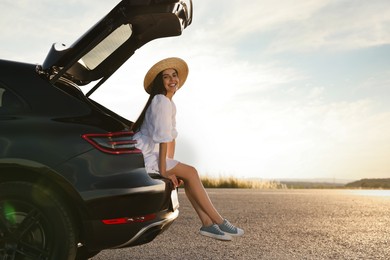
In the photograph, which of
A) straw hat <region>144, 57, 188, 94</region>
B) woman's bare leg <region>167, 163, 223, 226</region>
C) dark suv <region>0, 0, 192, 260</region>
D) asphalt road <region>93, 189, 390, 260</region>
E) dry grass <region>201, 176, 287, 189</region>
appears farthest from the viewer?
dry grass <region>201, 176, 287, 189</region>

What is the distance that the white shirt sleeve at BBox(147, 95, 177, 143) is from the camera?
5129 millimetres

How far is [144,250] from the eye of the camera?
6637 mm

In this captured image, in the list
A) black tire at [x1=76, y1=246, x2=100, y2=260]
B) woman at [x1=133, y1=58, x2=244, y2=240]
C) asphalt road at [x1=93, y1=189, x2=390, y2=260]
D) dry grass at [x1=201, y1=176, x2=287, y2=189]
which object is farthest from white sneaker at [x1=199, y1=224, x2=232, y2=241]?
dry grass at [x1=201, y1=176, x2=287, y2=189]

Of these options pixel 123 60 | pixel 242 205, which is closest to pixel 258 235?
pixel 123 60

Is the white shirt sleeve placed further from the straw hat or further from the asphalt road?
the asphalt road

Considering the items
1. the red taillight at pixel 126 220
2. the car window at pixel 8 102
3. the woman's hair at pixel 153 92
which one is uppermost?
the woman's hair at pixel 153 92

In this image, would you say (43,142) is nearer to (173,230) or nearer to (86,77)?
(86,77)

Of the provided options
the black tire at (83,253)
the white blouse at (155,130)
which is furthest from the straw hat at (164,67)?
the black tire at (83,253)

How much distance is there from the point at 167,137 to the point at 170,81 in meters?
0.69

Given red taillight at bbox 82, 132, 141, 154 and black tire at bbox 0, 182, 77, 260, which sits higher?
red taillight at bbox 82, 132, 141, 154

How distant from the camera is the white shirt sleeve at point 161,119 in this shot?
513 cm

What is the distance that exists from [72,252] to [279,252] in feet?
9.96

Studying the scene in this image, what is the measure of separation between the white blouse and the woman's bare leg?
87 millimetres

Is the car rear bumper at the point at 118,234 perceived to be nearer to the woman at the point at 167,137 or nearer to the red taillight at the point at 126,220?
the red taillight at the point at 126,220
